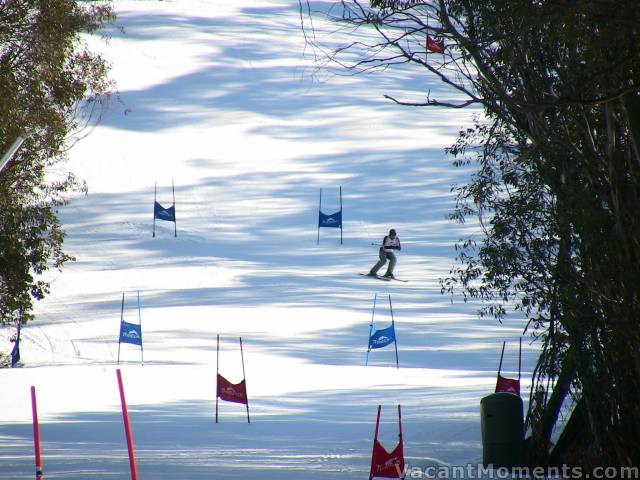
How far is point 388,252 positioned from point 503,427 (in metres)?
18.6

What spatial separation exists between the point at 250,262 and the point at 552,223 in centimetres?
2130

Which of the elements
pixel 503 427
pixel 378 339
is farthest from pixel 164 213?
pixel 503 427

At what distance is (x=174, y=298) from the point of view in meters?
26.3

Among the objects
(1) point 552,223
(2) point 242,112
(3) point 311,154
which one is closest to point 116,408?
(1) point 552,223

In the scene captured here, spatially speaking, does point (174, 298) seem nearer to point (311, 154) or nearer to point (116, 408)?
point (116, 408)

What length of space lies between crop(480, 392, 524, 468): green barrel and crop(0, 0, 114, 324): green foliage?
8.27 meters

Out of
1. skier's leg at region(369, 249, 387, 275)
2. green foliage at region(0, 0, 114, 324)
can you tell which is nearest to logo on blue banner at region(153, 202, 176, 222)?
skier's leg at region(369, 249, 387, 275)

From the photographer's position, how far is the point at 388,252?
2809cm

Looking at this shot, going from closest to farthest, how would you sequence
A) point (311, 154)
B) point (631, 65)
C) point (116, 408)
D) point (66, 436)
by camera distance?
point (631, 65), point (66, 436), point (116, 408), point (311, 154)

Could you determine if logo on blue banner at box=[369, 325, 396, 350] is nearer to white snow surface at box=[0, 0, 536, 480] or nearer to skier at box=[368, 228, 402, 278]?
white snow surface at box=[0, 0, 536, 480]

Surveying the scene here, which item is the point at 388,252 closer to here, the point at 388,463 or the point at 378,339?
the point at 378,339

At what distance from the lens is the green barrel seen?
31.1 feet

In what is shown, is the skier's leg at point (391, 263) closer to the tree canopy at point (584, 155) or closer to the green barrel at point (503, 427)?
the tree canopy at point (584, 155)

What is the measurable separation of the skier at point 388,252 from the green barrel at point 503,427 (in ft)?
59.2
